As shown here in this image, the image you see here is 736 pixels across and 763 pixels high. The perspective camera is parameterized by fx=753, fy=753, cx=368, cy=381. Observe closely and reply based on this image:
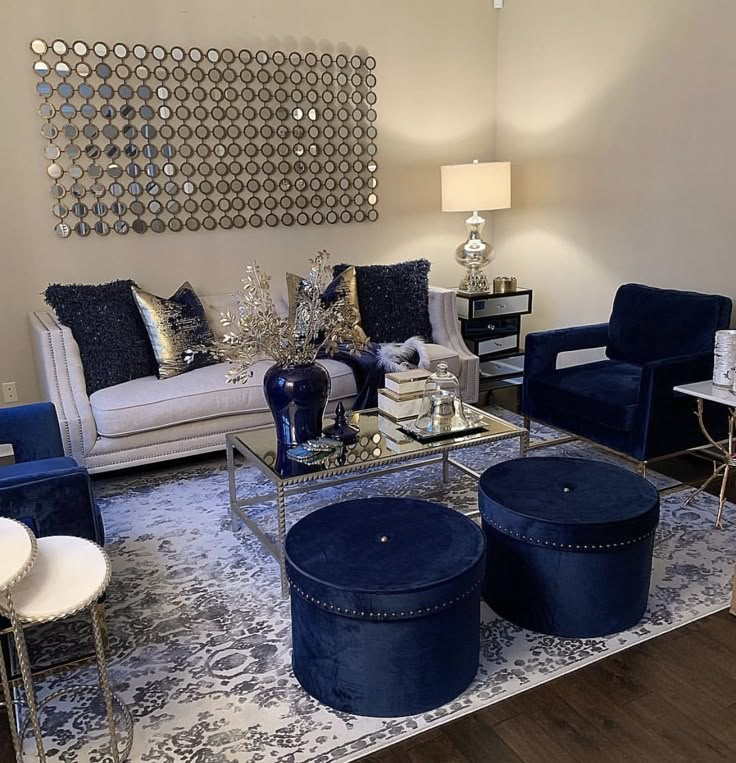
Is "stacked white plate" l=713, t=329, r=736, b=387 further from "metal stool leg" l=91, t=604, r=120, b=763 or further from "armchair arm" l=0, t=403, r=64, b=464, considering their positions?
"armchair arm" l=0, t=403, r=64, b=464

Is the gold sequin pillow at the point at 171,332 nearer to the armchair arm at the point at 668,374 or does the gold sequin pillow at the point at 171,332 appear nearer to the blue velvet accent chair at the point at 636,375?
the blue velvet accent chair at the point at 636,375

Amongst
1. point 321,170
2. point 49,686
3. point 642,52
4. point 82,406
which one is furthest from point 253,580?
point 642,52

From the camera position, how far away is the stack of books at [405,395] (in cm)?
316

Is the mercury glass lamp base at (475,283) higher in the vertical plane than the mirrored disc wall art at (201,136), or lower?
lower

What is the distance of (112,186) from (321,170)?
1.28 metres

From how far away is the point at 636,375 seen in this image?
12.0 ft

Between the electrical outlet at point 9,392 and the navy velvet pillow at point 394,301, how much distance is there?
1.94 meters

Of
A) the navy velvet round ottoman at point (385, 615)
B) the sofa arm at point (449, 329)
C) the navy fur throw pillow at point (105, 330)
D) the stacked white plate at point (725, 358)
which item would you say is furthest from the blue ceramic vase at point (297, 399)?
the sofa arm at point (449, 329)

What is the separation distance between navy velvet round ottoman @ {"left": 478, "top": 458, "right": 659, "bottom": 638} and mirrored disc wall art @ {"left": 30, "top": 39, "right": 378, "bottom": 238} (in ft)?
9.19

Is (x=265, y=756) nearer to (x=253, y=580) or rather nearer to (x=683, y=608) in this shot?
(x=253, y=580)

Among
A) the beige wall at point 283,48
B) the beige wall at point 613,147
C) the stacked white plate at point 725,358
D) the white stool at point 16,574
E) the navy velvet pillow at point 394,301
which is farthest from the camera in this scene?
the navy velvet pillow at point 394,301

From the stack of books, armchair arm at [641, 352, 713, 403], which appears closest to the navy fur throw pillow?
the stack of books

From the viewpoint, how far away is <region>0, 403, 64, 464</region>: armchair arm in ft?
9.44

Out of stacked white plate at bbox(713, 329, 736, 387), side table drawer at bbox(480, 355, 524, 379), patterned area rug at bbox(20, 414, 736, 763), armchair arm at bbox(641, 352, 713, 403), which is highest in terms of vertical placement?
stacked white plate at bbox(713, 329, 736, 387)
